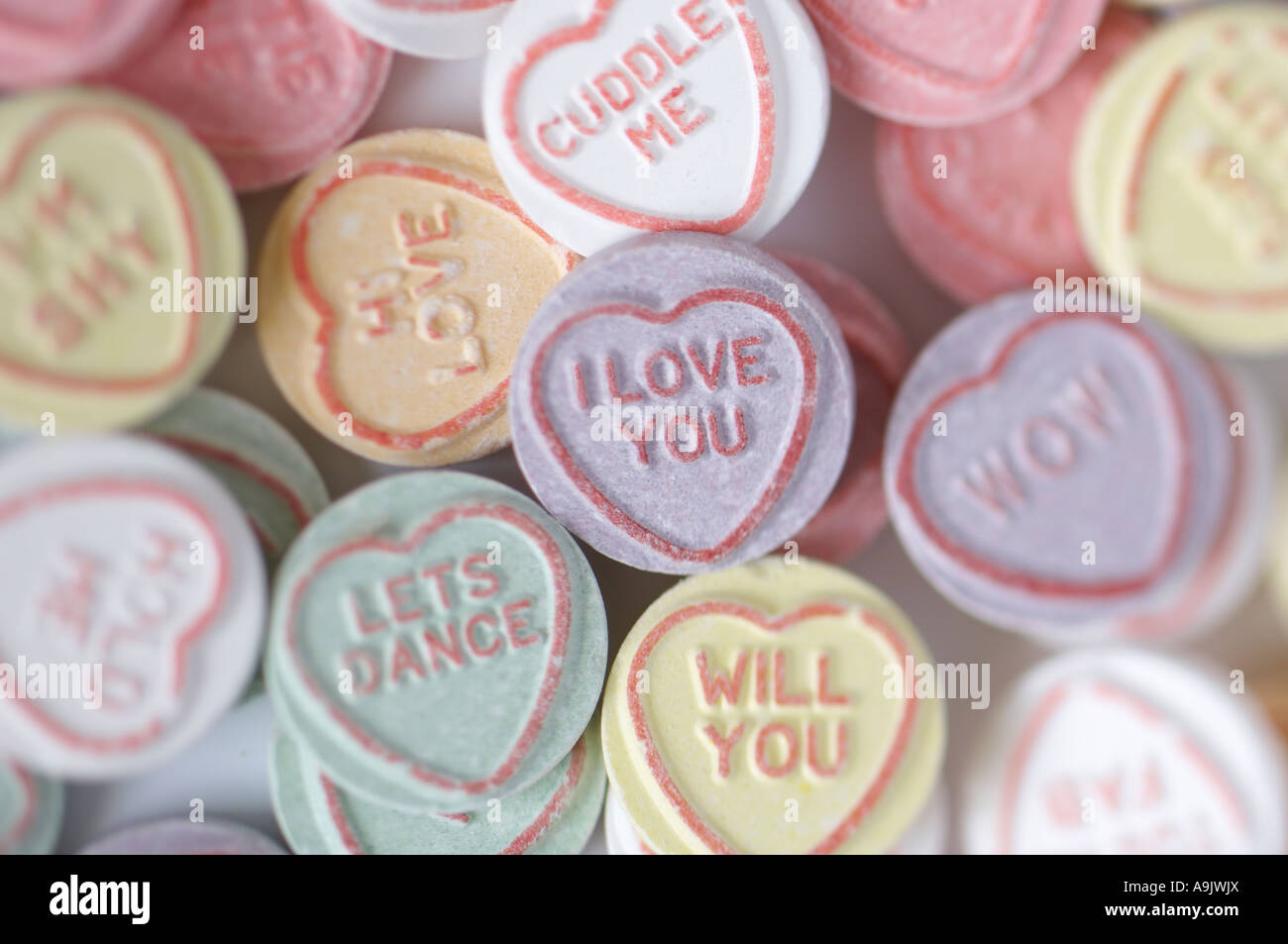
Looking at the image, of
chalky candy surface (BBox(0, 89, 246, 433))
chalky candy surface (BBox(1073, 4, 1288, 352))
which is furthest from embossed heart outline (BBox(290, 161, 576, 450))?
chalky candy surface (BBox(1073, 4, 1288, 352))

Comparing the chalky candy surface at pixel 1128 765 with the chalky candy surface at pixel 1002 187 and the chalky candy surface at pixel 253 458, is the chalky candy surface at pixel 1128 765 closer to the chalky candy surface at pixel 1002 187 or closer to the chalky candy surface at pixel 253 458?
the chalky candy surface at pixel 1002 187

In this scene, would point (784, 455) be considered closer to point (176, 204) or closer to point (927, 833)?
point (927, 833)

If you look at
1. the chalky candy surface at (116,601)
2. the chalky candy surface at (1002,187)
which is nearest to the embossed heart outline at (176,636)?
the chalky candy surface at (116,601)

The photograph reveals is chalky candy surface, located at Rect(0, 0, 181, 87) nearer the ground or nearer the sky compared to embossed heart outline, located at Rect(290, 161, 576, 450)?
nearer the sky

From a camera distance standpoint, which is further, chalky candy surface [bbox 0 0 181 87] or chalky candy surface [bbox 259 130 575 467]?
chalky candy surface [bbox 259 130 575 467]

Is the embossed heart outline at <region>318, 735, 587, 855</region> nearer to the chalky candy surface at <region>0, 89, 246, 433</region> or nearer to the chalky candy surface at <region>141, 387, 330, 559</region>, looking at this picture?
the chalky candy surface at <region>141, 387, 330, 559</region>
